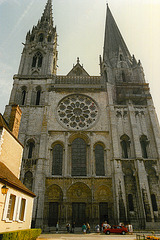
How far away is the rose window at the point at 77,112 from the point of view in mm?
21500

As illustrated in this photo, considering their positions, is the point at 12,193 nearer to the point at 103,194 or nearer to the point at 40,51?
the point at 103,194

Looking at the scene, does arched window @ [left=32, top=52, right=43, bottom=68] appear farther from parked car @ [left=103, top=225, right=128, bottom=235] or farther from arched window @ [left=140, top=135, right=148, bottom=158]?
parked car @ [left=103, top=225, right=128, bottom=235]

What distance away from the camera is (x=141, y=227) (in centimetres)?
1577

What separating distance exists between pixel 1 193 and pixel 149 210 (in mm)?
13529

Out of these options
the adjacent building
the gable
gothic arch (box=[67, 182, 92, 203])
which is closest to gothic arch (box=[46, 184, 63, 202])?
gothic arch (box=[67, 182, 92, 203])

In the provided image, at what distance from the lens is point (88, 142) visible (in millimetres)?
20078

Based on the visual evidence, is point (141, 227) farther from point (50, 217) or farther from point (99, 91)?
point (99, 91)

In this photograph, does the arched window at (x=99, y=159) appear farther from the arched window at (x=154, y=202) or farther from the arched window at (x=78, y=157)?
the arched window at (x=154, y=202)

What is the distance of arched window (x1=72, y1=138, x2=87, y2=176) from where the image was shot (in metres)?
18.8

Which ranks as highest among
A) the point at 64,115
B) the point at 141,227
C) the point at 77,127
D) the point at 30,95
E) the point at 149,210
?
the point at 30,95

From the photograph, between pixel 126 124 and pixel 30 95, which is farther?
pixel 30 95

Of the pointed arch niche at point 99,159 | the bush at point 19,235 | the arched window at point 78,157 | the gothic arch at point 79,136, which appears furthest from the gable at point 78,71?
the bush at point 19,235

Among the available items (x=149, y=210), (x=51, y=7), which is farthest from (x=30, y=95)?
(x=51, y=7)

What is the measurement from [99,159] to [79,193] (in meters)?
4.00
